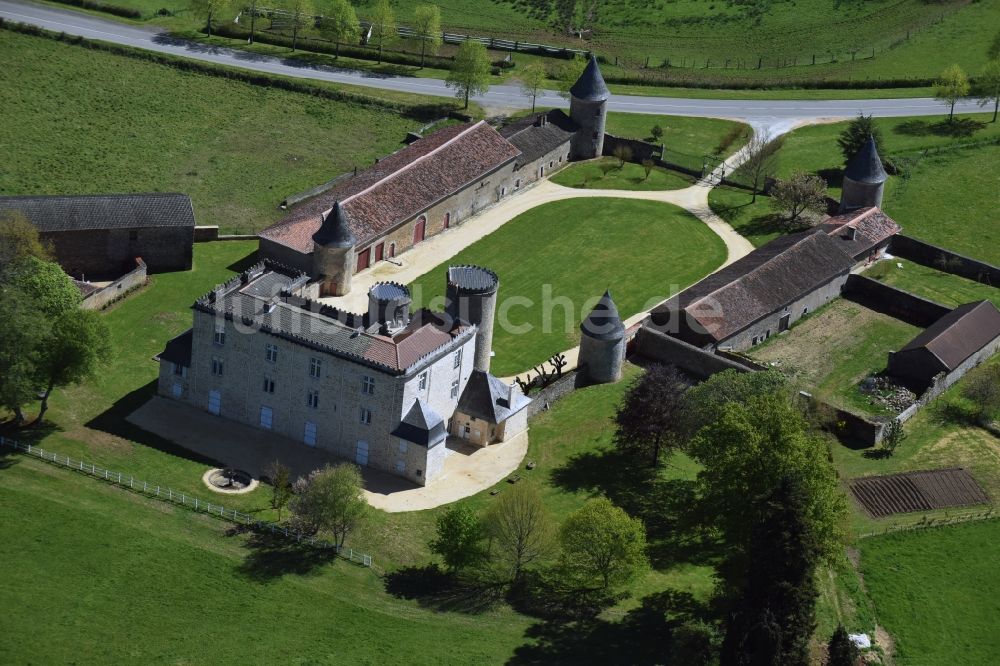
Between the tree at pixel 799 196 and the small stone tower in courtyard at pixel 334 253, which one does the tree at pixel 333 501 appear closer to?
the small stone tower in courtyard at pixel 334 253

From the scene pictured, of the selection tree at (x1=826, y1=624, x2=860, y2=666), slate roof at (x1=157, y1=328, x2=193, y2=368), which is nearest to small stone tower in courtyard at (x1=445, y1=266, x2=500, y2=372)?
slate roof at (x1=157, y1=328, x2=193, y2=368)

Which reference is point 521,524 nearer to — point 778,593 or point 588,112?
point 778,593

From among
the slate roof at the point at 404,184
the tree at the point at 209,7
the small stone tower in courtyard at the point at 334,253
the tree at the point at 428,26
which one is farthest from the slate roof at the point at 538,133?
the tree at the point at 209,7

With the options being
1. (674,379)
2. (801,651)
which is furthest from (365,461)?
(801,651)

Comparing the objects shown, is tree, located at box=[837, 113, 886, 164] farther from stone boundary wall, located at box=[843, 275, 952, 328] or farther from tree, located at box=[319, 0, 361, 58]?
tree, located at box=[319, 0, 361, 58]

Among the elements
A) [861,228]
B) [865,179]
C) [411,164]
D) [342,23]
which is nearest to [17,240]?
[411,164]
